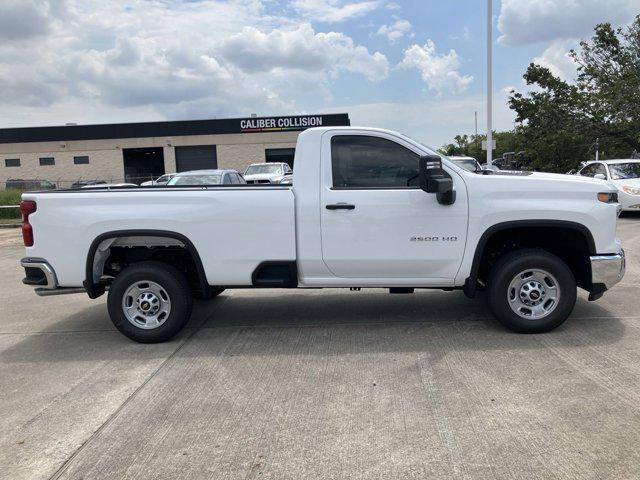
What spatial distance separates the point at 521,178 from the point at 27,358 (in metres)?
5.07

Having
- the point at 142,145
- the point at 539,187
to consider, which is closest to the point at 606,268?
the point at 539,187

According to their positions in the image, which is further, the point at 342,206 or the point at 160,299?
the point at 160,299

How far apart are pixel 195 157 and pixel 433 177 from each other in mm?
43774

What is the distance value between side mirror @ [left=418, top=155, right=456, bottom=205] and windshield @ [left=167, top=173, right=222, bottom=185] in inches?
380

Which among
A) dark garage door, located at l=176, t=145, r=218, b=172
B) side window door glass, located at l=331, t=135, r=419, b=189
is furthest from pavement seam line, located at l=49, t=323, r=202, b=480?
dark garage door, located at l=176, t=145, r=218, b=172

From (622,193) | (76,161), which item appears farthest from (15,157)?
(622,193)

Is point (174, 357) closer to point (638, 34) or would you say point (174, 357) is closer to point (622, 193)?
point (622, 193)

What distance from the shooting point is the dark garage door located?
4647cm

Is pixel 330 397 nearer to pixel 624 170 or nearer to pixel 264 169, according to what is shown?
pixel 624 170

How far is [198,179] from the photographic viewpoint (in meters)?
14.3

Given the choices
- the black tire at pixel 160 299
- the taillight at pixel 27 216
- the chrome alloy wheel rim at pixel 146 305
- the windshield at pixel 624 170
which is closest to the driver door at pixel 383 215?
the black tire at pixel 160 299

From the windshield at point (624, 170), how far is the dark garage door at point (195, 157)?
1404 inches

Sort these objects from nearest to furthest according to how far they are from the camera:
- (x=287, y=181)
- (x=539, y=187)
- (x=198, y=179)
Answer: (x=539, y=187) → (x=287, y=181) → (x=198, y=179)

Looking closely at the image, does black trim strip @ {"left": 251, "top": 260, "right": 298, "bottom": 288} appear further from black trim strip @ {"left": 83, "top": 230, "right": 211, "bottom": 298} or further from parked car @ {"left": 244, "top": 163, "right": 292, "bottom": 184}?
parked car @ {"left": 244, "top": 163, "right": 292, "bottom": 184}
